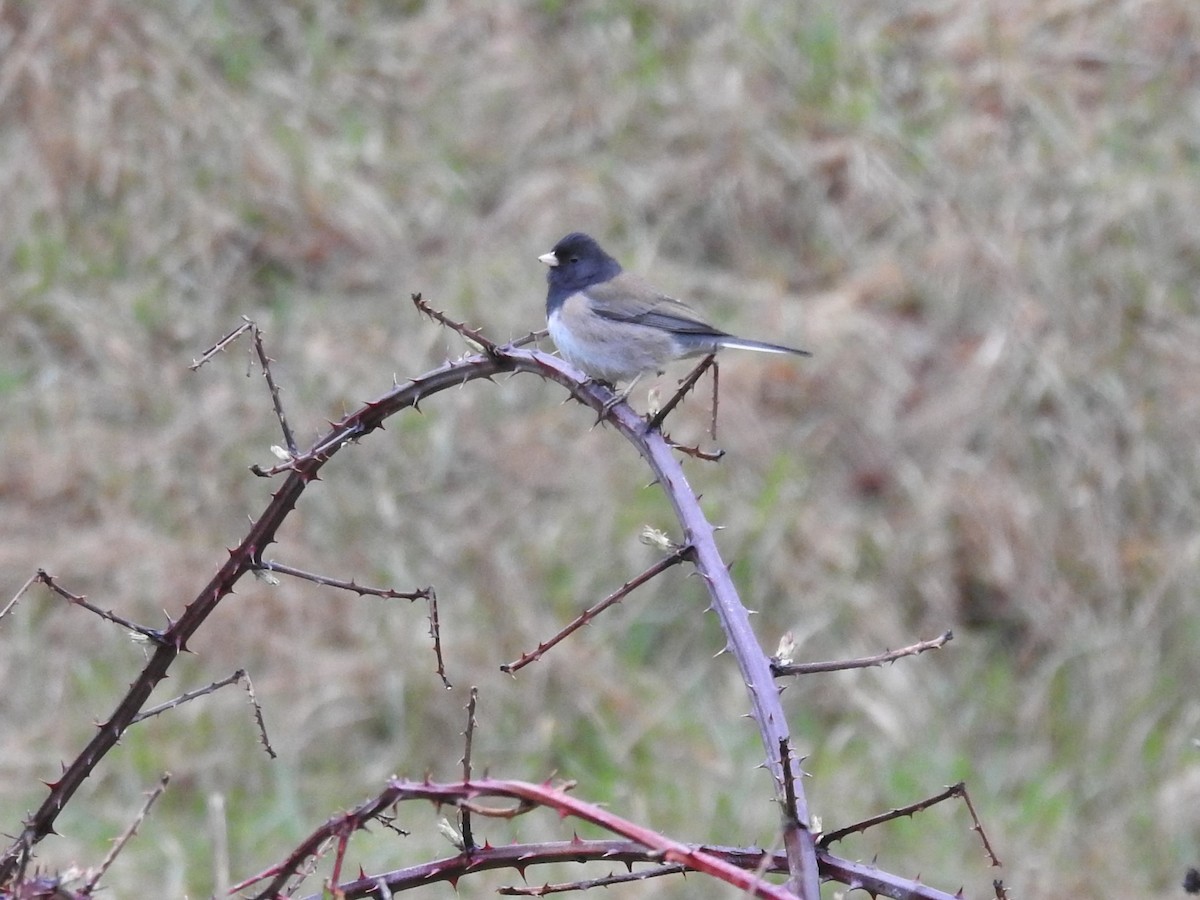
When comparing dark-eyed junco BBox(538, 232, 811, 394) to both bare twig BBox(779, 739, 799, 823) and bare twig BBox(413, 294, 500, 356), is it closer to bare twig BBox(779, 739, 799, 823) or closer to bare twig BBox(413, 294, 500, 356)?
bare twig BBox(413, 294, 500, 356)

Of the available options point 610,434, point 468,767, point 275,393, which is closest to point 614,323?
point 610,434

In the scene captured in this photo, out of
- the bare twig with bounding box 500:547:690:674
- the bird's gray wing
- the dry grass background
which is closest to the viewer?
the bare twig with bounding box 500:547:690:674

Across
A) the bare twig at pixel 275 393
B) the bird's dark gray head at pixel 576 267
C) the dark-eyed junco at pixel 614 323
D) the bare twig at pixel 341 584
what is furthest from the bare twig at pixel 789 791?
the bird's dark gray head at pixel 576 267

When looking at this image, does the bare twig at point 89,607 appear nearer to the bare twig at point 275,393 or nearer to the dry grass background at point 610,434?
the bare twig at point 275,393

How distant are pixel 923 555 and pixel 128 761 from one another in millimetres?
2907

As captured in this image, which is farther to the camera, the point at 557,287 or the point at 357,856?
the point at 357,856

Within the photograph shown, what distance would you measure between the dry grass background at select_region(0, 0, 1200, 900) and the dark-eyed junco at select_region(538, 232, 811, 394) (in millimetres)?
1440

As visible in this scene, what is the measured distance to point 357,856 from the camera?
442 cm

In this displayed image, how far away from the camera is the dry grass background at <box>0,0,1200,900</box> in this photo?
5.02 meters

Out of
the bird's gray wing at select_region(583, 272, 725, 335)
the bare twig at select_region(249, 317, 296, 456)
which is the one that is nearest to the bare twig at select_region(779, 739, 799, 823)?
the bare twig at select_region(249, 317, 296, 456)

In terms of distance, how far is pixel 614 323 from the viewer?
389cm

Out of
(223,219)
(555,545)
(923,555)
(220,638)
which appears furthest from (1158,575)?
(223,219)

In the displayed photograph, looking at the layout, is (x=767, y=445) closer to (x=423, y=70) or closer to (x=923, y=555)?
(x=923, y=555)

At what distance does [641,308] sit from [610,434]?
6.96ft
